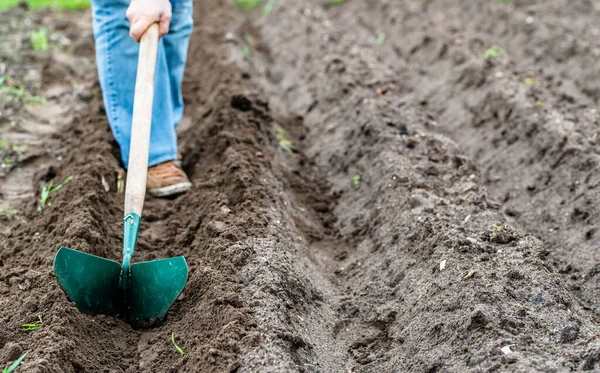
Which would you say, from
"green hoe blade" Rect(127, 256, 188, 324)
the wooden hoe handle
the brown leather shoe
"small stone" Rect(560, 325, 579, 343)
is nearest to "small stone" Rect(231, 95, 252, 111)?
the brown leather shoe

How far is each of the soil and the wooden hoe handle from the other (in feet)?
0.99

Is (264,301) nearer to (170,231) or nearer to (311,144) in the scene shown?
(170,231)

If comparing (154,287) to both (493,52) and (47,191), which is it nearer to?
(47,191)

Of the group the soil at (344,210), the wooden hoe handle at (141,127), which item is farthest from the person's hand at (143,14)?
the soil at (344,210)

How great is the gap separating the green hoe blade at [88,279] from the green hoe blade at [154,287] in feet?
0.27

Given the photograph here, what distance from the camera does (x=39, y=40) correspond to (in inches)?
256

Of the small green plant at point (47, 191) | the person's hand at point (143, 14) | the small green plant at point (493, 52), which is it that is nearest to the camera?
the person's hand at point (143, 14)

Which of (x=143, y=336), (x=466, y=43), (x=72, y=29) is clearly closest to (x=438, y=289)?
(x=143, y=336)

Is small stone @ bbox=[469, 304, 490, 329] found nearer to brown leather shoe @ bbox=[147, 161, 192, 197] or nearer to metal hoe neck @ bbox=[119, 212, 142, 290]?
metal hoe neck @ bbox=[119, 212, 142, 290]

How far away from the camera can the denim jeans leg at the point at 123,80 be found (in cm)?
381

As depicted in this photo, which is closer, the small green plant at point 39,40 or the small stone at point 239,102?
the small stone at point 239,102

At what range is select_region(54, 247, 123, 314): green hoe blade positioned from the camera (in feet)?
9.32

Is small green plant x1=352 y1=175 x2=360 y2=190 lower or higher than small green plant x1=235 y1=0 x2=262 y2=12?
higher

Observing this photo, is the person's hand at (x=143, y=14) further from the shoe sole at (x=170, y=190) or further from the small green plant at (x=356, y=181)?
the small green plant at (x=356, y=181)
